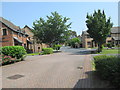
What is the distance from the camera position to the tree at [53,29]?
33031mm

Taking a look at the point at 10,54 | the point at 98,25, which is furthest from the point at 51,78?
the point at 98,25

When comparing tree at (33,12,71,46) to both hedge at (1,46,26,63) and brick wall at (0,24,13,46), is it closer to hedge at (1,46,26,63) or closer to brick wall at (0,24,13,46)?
brick wall at (0,24,13,46)

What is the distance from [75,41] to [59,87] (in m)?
55.7

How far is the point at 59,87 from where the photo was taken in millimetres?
5199

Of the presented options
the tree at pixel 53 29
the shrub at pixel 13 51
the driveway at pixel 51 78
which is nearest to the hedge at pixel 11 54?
the shrub at pixel 13 51

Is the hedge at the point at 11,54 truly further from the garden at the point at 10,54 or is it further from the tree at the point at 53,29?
the tree at the point at 53,29

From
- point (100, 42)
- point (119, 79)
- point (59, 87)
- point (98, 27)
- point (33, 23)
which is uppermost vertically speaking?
point (33, 23)

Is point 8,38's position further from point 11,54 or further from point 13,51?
point 11,54

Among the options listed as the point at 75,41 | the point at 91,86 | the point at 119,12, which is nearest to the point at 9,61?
the point at 91,86

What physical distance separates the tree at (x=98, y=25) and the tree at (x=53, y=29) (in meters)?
11.1

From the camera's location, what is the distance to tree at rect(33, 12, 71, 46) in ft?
108

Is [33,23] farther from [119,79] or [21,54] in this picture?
[119,79]

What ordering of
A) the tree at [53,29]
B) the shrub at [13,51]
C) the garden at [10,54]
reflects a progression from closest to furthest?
the garden at [10,54], the shrub at [13,51], the tree at [53,29]

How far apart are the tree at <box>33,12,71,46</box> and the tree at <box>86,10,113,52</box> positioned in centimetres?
1112
